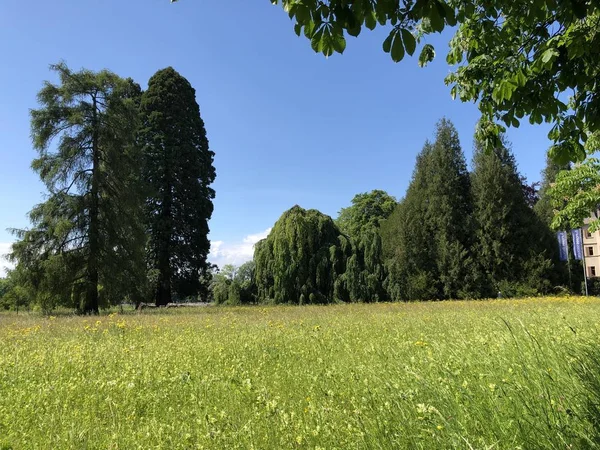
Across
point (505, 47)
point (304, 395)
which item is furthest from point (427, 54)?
point (304, 395)

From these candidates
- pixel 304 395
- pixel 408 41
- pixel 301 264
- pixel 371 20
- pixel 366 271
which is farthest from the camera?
pixel 301 264

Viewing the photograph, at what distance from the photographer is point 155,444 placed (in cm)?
275

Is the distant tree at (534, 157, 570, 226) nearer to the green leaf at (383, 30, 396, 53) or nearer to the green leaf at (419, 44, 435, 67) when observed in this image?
the green leaf at (419, 44, 435, 67)

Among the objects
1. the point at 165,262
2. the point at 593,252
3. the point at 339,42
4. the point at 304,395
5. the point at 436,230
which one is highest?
the point at 436,230

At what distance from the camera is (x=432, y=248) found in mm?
25312

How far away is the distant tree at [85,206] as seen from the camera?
16.6 meters

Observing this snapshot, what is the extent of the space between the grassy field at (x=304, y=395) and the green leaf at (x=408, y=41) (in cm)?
161

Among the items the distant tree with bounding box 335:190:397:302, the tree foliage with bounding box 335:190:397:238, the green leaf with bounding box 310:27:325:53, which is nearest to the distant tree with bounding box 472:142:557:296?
the distant tree with bounding box 335:190:397:302

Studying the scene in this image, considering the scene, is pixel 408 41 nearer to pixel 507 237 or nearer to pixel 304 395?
pixel 304 395

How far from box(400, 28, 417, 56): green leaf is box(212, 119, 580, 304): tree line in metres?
18.4

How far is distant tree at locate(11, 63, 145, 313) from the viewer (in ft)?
54.4

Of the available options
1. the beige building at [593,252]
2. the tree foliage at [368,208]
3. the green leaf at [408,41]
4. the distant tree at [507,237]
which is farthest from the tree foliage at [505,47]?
the beige building at [593,252]

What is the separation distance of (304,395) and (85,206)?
55.0 ft

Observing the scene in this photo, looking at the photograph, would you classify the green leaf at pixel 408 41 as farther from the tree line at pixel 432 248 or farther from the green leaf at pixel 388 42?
the tree line at pixel 432 248
